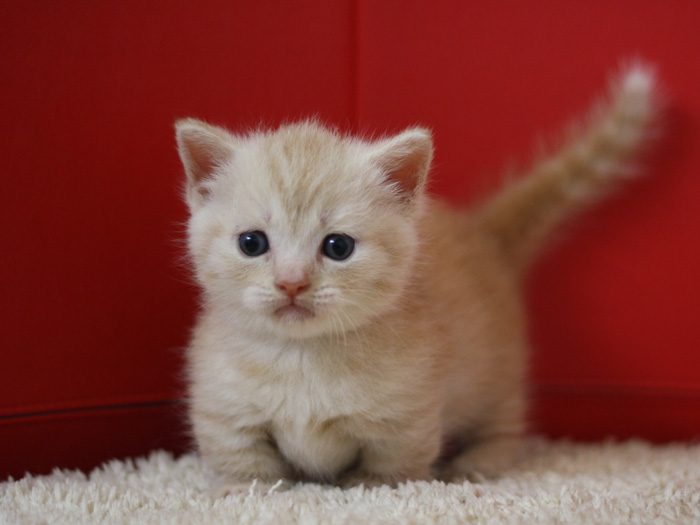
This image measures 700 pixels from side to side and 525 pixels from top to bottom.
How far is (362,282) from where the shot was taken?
4.31ft

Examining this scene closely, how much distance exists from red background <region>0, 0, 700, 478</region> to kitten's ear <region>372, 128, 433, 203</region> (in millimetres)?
544

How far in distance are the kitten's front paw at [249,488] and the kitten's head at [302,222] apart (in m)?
0.31

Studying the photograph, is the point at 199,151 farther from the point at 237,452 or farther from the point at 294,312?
the point at 237,452

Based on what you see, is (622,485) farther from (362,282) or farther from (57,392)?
(57,392)

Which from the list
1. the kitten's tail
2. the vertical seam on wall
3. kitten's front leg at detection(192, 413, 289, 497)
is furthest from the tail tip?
kitten's front leg at detection(192, 413, 289, 497)

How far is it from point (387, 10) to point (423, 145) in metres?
Result: 0.69

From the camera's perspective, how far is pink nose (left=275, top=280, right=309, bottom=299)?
124 centimetres

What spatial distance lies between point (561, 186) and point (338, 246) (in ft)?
2.80

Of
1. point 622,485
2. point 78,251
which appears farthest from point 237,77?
point 622,485

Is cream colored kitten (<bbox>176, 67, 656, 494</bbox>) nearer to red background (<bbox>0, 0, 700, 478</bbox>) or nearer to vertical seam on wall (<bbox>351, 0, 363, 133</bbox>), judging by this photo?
red background (<bbox>0, 0, 700, 478</bbox>)

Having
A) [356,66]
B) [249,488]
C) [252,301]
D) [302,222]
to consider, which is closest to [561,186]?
[356,66]

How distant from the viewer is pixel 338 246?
1.33m

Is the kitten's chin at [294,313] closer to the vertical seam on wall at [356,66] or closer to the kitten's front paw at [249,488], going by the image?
the kitten's front paw at [249,488]

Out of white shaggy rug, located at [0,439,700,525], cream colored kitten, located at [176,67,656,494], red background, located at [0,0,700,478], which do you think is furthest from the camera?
red background, located at [0,0,700,478]
